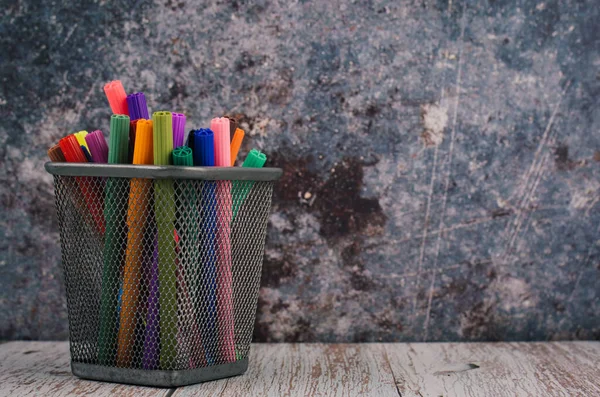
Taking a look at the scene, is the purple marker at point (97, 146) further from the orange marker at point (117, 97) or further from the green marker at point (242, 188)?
the green marker at point (242, 188)

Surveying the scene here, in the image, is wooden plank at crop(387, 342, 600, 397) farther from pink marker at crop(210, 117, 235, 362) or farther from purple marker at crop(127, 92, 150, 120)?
purple marker at crop(127, 92, 150, 120)

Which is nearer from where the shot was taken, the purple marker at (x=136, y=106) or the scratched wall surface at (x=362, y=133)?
the purple marker at (x=136, y=106)

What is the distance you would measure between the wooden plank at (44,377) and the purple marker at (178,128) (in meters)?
0.28

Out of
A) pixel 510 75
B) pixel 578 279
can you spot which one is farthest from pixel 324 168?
pixel 578 279

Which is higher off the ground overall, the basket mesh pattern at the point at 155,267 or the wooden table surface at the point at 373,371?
the basket mesh pattern at the point at 155,267

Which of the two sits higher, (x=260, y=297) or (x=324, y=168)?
(x=324, y=168)

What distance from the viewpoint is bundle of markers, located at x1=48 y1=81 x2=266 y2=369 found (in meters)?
0.72

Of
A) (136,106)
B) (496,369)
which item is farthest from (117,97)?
(496,369)

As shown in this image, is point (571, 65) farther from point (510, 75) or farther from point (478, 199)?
point (478, 199)

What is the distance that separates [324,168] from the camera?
97 cm

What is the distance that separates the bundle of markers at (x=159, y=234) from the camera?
2.37ft

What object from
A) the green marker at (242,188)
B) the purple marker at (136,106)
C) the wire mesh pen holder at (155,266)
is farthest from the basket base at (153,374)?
the purple marker at (136,106)

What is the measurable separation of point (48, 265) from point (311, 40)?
0.52 metres

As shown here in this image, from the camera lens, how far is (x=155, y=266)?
737 mm
